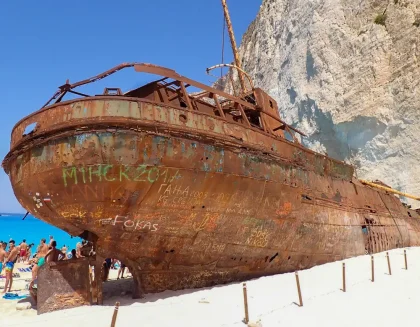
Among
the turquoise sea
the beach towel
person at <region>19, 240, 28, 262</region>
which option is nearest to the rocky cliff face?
person at <region>19, 240, 28, 262</region>

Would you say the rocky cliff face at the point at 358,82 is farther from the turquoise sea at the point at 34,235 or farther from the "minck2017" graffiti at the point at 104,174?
the turquoise sea at the point at 34,235

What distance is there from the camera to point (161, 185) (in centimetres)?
592

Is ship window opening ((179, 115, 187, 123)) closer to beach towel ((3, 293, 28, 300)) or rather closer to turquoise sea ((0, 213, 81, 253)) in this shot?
beach towel ((3, 293, 28, 300))

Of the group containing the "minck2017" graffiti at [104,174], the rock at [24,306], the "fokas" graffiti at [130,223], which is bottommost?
the rock at [24,306]

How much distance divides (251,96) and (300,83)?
57.4ft

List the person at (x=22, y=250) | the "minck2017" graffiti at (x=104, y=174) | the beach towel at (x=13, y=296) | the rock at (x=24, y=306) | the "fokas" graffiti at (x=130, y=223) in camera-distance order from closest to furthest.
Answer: the "minck2017" graffiti at (x=104, y=174)
the "fokas" graffiti at (x=130, y=223)
the rock at (x=24, y=306)
the beach towel at (x=13, y=296)
the person at (x=22, y=250)

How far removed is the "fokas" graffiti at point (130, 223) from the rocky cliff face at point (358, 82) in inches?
727

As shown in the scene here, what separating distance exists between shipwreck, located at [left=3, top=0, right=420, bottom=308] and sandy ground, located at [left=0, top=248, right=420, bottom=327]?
1.97 ft

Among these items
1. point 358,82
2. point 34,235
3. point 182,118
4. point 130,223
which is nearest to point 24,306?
point 130,223

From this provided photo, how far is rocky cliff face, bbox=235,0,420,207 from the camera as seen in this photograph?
20.3 metres

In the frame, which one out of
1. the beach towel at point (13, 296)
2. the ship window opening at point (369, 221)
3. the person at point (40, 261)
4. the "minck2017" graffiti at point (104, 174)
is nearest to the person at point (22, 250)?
the person at point (40, 261)

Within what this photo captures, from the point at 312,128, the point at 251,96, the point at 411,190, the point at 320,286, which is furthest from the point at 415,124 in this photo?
the point at 320,286

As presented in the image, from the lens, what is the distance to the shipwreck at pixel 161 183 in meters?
5.70

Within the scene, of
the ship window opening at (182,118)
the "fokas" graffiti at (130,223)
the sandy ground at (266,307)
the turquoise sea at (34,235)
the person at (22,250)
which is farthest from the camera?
the turquoise sea at (34,235)
